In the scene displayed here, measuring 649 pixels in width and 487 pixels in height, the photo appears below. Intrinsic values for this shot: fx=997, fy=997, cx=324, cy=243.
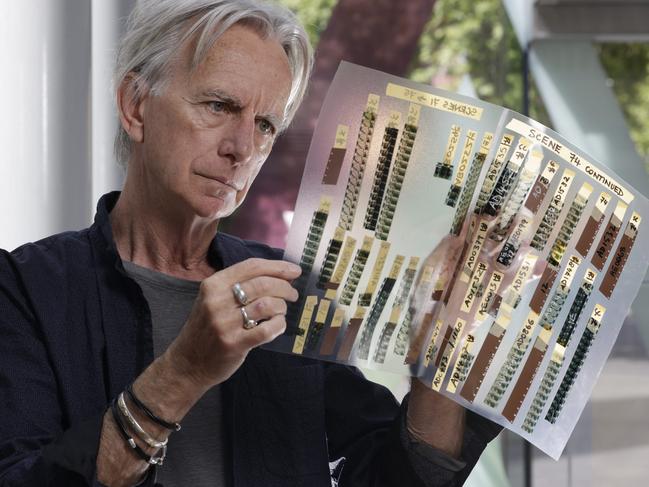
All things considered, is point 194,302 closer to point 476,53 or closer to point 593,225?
point 593,225

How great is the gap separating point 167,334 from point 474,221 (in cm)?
39

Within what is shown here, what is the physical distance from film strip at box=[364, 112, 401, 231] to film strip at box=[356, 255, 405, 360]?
0.24 ft

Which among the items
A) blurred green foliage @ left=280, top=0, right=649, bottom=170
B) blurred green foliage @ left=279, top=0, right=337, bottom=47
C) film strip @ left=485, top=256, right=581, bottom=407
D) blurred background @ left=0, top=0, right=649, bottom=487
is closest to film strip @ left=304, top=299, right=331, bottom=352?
film strip @ left=485, top=256, right=581, bottom=407

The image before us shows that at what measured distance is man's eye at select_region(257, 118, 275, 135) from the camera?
47.2 inches

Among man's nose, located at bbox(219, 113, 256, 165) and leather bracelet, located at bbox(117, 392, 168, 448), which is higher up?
man's nose, located at bbox(219, 113, 256, 165)

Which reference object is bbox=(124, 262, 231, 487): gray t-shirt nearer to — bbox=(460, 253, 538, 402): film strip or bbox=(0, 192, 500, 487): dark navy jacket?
bbox=(0, 192, 500, 487): dark navy jacket

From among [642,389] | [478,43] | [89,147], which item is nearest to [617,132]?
[478,43]

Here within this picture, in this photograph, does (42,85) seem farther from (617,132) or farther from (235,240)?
(617,132)

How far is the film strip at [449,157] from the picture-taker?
1083 millimetres

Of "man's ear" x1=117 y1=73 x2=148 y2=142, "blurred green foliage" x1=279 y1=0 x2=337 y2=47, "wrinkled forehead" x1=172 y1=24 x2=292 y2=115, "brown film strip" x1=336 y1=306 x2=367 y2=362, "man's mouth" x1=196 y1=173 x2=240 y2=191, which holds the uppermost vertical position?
"wrinkled forehead" x1=172 y1=24 x2=292 y2=115

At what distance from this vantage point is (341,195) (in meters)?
1.05

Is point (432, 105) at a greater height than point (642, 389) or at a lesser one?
greater

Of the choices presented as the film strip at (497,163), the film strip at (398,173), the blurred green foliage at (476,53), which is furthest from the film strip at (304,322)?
the blurred green foliage at (476,53)

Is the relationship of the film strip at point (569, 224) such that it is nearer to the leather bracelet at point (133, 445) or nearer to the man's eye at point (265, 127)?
the man's eye at point (265, 127)
